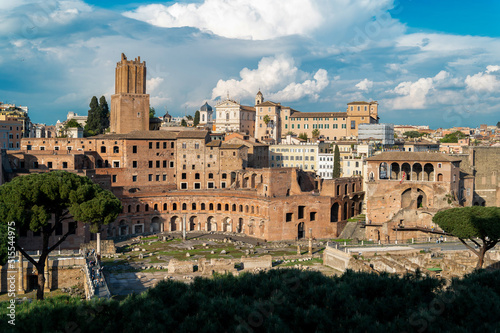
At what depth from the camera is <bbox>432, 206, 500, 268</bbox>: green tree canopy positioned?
35062mm

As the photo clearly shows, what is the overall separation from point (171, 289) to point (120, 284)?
18491 millimetres

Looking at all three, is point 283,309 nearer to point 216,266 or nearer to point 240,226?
point 216,266

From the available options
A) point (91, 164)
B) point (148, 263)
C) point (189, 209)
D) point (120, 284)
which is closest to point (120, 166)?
point (91, 164)

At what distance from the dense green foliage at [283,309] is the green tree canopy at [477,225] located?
14.5 m

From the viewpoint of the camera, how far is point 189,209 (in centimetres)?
6569

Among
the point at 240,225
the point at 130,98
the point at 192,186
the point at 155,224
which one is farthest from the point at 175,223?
the point at 130,98

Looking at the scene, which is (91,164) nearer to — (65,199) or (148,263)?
(148,263)

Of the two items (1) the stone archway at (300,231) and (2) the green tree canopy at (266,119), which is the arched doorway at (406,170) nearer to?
(1) the stone archway at (300,231)

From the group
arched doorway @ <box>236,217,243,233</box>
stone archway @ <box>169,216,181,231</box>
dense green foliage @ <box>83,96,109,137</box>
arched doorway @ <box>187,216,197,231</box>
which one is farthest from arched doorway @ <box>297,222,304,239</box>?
dense green foliage @ <box>83,96,109,137</box>

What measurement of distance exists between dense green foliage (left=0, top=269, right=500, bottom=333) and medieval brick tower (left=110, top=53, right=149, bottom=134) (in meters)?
62.8

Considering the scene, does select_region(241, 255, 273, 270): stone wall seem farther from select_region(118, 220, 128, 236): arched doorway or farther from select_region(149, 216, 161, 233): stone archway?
select_region(149, 216, 161, 233): stone archway

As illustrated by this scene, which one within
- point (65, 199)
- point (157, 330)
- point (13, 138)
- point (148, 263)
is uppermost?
point (13, 138)

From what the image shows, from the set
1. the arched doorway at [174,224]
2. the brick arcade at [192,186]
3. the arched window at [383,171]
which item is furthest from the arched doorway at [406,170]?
the arched doorway at [174,224]

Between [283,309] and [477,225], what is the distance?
22983 mm
